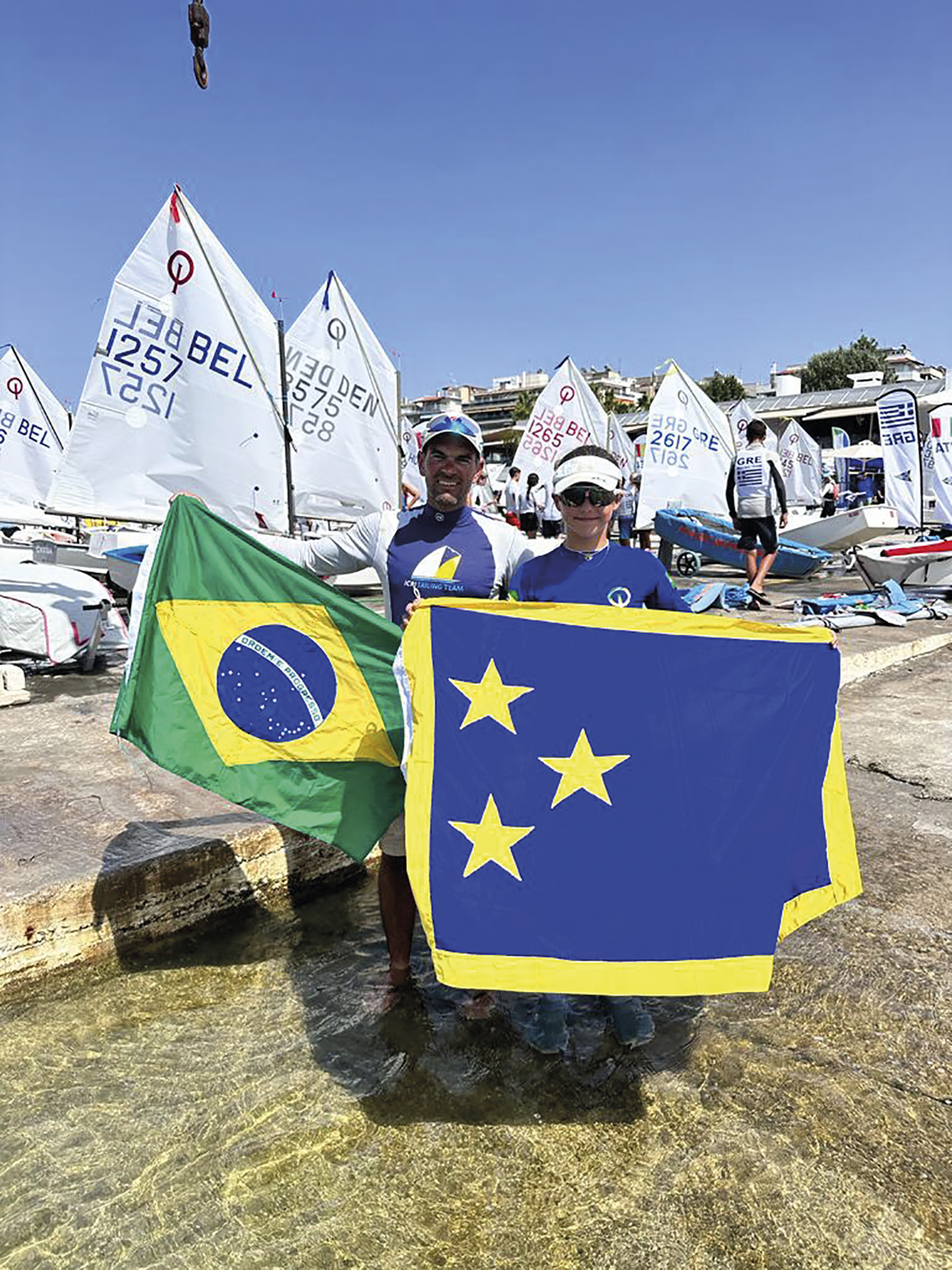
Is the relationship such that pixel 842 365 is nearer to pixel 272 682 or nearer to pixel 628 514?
pixel 628 514

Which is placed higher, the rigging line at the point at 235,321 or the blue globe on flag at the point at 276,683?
the rigging line at the point at 235,321

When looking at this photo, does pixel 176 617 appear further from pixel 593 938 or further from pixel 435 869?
pixel 593 938

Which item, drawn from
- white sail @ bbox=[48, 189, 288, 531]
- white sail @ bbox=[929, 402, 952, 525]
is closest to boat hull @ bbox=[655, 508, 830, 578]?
white sail @ bbox=[929, 402, 952, 525]

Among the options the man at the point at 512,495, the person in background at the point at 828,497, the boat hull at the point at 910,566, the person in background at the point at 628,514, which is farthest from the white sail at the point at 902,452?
the man at the point at 512,495

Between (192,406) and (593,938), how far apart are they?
859cm

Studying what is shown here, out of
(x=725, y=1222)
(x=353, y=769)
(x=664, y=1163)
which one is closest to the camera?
(x=725, y=1222)

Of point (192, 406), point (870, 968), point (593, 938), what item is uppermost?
point (192, 406)

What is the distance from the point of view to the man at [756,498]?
10938mm

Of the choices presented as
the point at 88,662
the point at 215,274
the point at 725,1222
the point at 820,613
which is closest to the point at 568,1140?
the point at 725,1222

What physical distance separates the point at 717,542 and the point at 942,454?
135 inches

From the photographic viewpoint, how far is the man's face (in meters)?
2.99

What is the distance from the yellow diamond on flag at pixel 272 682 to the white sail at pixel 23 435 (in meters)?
16.0

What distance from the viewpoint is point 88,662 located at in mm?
7508

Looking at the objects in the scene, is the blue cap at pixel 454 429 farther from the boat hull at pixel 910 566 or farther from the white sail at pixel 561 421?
the white sail at pixel 561 421
